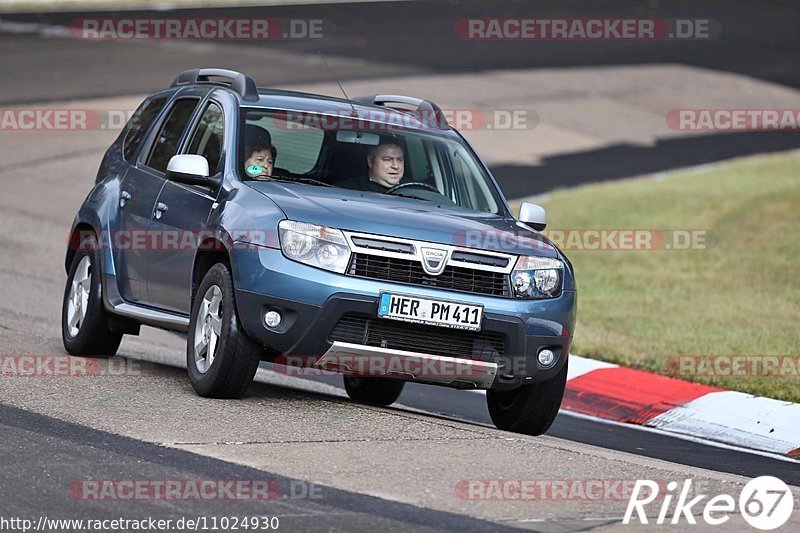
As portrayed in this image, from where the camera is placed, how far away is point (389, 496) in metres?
6.99

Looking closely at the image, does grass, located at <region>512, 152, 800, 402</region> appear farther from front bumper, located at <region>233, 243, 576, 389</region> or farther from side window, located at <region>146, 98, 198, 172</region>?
side window, located at <region>146, 98, 198, 172</region>

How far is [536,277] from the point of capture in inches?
350

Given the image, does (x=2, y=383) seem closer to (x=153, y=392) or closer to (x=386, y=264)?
(x=153, y=392)

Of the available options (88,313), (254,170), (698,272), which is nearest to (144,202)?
(88,313)

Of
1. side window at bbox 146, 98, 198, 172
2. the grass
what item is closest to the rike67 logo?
the grass

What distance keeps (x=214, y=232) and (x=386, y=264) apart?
1.09 m

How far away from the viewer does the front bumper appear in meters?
8.46

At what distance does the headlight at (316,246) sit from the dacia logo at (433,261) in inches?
16.4

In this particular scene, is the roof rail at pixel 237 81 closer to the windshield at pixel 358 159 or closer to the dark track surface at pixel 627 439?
the windshield at pixel 358 159

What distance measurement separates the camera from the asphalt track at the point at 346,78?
22.2ft

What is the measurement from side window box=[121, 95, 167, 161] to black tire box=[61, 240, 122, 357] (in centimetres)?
71

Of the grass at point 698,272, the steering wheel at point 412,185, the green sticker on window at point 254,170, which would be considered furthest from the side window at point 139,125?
the grass at point 698,272

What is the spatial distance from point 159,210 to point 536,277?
8.07ft

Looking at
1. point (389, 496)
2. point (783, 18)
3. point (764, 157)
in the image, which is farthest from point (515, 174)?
point (783, 18)
